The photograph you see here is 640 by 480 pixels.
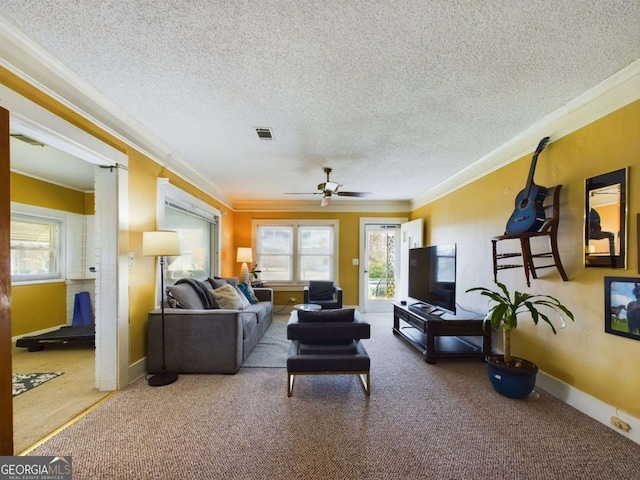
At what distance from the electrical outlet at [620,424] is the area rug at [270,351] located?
9.13 feet

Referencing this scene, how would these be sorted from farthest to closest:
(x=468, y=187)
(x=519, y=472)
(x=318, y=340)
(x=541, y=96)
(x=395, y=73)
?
(x=468, y=187), (x=318, y=340), (x=541, y=96), (x=395, y=73), (x=519, y=472)

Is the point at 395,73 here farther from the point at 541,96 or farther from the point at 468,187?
the point at 468,187

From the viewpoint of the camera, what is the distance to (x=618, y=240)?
6.61ft

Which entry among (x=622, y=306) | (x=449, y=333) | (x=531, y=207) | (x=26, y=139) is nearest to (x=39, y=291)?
(x=26, y=139)

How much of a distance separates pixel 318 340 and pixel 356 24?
2.55m

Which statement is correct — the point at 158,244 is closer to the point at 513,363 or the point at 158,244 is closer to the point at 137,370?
the point at 137,370

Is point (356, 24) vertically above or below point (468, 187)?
above

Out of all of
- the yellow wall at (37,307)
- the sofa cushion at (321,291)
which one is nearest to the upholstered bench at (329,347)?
the sofa cushion at (321,291)

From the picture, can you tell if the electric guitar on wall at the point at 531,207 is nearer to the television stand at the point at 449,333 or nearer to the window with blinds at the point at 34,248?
the television stand at the point at 449,333

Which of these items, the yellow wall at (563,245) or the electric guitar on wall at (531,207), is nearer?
the yellow wall at (563,245)

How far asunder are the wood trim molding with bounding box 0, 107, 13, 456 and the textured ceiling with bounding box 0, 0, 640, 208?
0.73m

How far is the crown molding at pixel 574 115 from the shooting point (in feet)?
6.40

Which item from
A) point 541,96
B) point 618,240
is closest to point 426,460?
point 618,240

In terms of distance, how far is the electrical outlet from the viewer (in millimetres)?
1956
